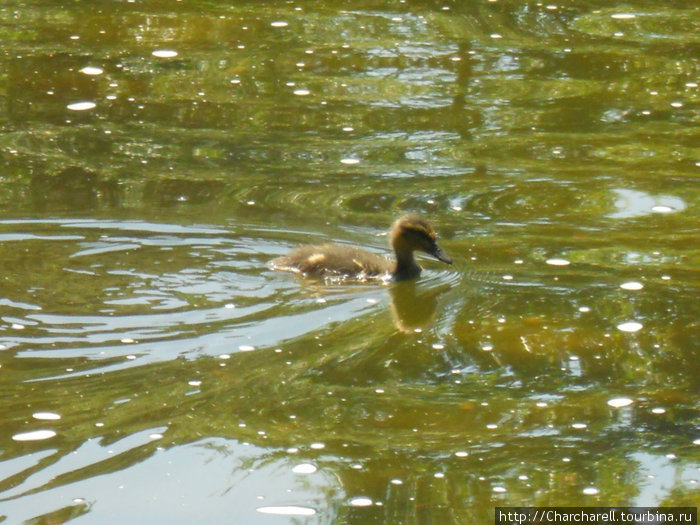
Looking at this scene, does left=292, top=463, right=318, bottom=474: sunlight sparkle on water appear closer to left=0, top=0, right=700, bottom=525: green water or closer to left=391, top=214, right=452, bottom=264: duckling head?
left=0, top=0, right=700, bottom=525: green water

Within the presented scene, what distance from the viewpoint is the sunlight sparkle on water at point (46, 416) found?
525 centimetres

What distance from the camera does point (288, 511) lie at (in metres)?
4.70

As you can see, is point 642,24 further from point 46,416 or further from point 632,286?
point 46,416

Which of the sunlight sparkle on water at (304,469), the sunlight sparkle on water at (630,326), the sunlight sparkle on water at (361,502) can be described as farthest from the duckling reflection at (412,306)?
the sunlight sparkle on water at (361,502)

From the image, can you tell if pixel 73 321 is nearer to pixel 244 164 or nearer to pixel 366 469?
pixel 366 469

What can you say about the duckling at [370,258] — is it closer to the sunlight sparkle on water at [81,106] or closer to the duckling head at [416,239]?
the duckling head at [416,239]

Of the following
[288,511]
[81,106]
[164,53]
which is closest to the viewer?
[288,511]

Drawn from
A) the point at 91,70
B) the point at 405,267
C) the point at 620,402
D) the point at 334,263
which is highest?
the point at 91,70

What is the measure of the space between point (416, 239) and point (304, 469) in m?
2.42

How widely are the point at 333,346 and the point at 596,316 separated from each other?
1362 mm

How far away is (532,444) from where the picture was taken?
518 centimetres

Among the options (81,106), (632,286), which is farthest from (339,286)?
(81,106)

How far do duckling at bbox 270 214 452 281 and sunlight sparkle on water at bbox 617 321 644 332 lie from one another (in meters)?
1.16

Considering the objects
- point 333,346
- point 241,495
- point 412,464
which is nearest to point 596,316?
point 333,346
